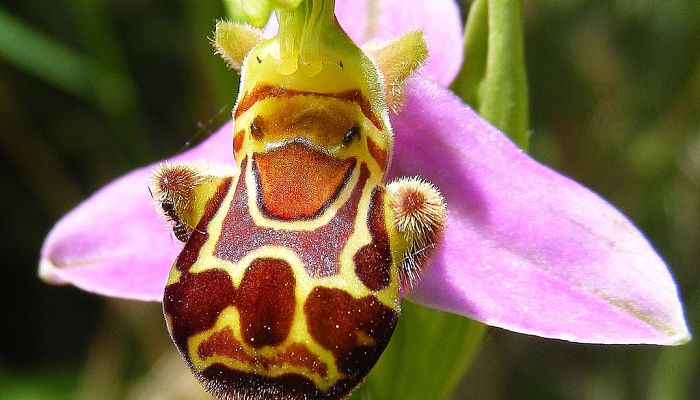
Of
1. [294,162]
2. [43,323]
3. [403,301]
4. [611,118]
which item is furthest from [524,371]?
[294,162]

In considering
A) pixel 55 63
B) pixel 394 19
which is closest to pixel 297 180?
pixel 394 19

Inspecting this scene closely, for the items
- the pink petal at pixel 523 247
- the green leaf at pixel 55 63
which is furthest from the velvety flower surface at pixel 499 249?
the green leaf at pixel 55 63

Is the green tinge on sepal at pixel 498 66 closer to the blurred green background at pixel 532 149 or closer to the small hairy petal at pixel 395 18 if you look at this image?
the small hairy petal at pixel 395 18

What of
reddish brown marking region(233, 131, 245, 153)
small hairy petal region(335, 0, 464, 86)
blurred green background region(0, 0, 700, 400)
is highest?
reddish brown marking region(233, 131, 245, 153)

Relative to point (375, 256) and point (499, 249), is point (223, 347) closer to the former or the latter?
point (375, 256)

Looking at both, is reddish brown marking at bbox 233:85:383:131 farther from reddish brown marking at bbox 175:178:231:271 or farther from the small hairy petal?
the small hairy petal

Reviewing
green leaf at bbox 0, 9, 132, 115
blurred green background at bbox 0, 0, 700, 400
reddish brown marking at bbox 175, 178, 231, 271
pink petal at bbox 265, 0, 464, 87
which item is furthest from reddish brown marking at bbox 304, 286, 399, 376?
blurred green background at bbox 0, 0, 700, 400

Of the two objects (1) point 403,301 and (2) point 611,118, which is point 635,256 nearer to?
(1) point 403,301
